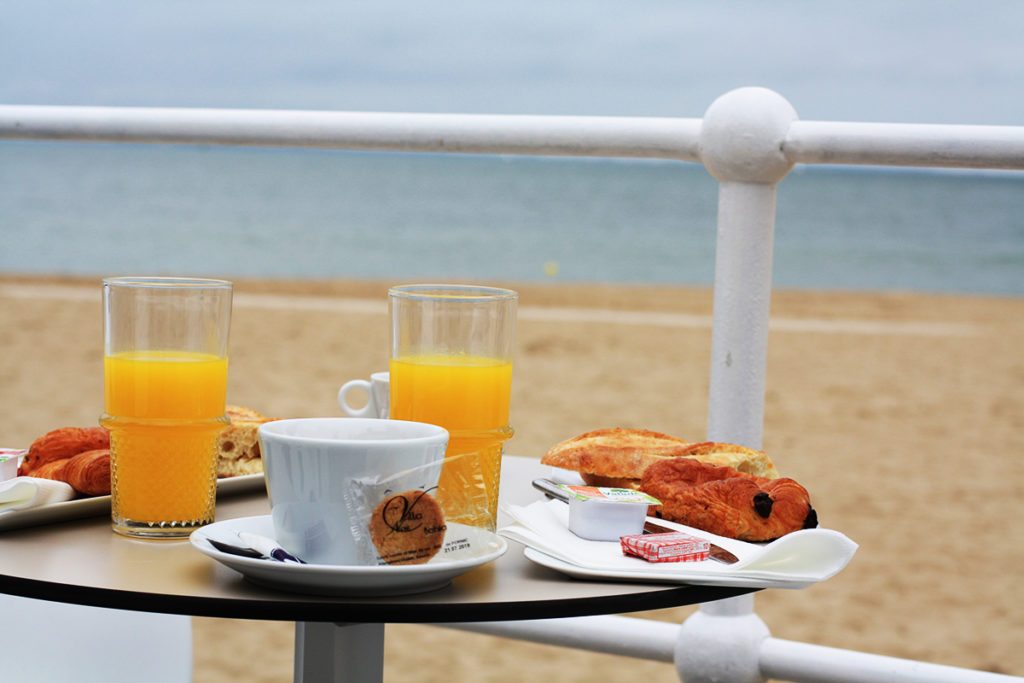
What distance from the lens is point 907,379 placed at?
8156mm

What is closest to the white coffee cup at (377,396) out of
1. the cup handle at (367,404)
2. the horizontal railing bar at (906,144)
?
the cup handle at (367,404)

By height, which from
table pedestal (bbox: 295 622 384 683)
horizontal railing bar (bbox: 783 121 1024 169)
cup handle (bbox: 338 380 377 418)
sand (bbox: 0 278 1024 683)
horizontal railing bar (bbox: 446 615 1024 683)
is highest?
horizontal railing bar (bbox: 783 121 1024 169)

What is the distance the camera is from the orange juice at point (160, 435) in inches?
29.0

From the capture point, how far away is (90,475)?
2.60 ft

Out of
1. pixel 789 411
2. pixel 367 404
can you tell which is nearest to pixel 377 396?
pixel 367 404

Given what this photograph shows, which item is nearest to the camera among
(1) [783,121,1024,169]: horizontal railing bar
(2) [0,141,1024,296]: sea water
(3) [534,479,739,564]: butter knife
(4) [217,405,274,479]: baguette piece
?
(3) [534,479,739,564]: butter knife

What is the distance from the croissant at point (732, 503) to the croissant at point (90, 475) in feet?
1.30

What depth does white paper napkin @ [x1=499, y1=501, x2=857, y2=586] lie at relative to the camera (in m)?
0.65

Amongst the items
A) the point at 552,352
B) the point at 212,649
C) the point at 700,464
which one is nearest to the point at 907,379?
the point at 552,352

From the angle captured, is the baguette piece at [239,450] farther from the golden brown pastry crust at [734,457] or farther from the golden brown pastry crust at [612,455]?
the golden brown pastry crust at [734,457]

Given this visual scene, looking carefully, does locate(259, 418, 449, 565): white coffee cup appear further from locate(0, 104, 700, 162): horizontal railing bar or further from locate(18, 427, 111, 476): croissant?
locate(0, 104, 700, 162): horizontal railing bar

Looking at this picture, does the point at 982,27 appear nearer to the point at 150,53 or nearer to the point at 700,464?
the point at 150,53

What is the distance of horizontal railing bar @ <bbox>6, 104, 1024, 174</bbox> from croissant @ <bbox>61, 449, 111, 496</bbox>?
31.6 inches

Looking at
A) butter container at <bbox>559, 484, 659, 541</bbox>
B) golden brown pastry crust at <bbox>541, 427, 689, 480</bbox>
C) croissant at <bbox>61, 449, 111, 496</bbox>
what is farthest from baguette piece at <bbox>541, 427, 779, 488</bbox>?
croissant at <bbox>61, 449, 111, 496</bbox>
